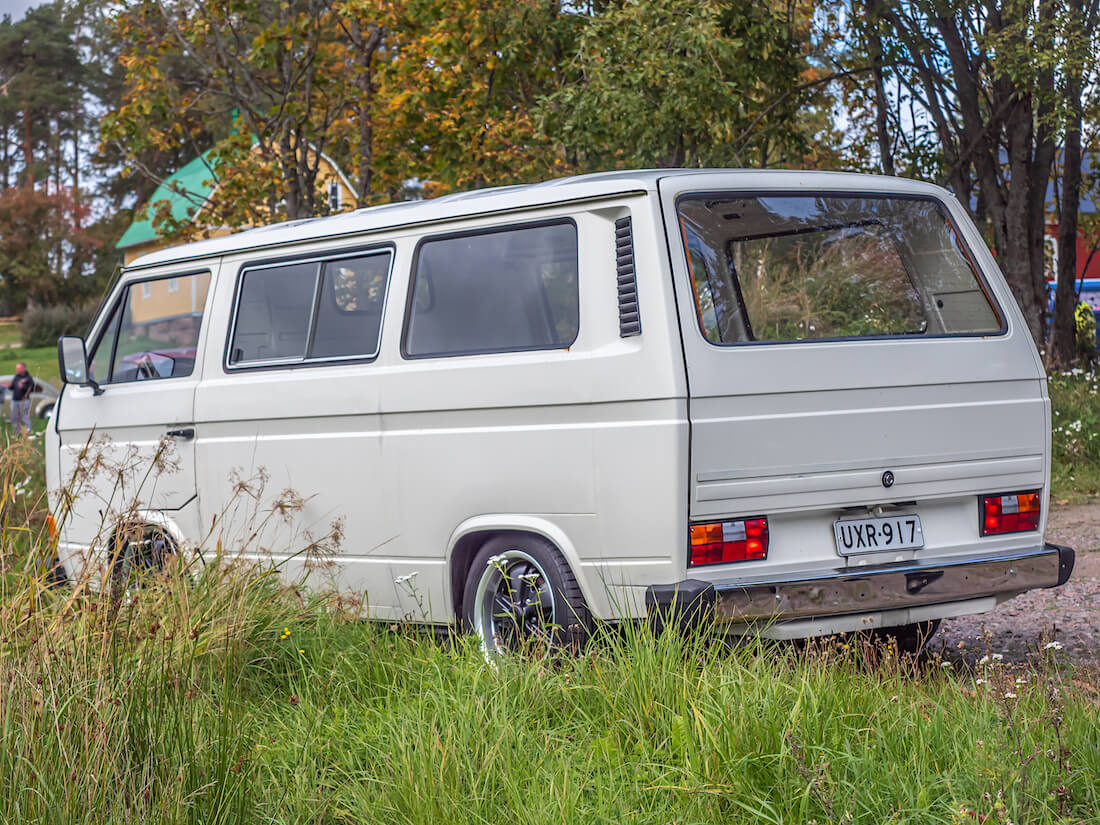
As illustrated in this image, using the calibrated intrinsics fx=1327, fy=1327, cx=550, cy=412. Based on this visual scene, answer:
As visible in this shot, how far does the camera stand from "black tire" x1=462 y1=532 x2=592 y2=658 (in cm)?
493

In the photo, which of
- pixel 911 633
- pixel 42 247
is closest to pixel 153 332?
pixel 911 633

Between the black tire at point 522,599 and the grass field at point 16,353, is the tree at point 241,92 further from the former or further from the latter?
the grass field at point 16,353

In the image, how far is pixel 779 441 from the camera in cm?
477

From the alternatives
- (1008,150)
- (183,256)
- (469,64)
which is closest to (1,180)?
(469,64)

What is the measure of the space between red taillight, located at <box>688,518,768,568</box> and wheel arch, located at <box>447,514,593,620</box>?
48 centimetres

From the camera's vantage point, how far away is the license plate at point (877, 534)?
494cm

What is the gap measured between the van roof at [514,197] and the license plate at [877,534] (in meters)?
1.37

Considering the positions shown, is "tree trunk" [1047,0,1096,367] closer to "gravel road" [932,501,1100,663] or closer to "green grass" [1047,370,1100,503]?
"green grass" [1047,370,1100,503]

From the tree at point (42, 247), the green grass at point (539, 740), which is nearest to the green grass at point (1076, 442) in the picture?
the green grass at point (539, 740)

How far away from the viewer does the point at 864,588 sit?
484 cm

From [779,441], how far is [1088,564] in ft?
15.3

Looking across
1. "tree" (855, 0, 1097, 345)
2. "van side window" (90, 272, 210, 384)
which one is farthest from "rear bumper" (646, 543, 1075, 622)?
"tree" (855, 0, 1097, 345)

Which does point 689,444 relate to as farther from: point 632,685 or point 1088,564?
point 1088,564

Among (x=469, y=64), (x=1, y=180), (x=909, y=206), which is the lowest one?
(x=909, y=206)
